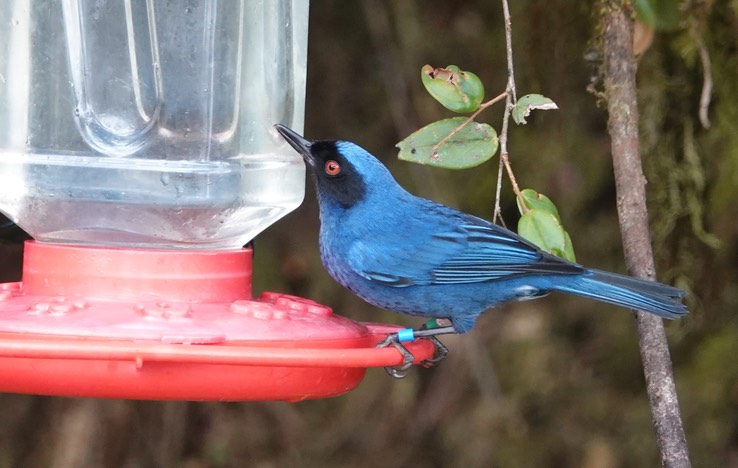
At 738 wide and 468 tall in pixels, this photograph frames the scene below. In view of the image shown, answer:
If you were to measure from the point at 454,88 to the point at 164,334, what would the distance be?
1.02 metres

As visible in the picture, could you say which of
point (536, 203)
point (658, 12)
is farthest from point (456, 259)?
point (658, 12)

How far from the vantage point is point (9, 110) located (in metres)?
3.00

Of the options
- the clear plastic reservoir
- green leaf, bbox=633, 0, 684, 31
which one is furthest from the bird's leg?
green leaf, bbox=633, 0, 684, 31

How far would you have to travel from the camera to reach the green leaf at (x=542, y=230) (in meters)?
2.82

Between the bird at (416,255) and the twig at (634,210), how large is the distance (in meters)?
0.20

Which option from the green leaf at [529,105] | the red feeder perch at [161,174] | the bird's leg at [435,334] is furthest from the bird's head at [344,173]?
the green leaf at [529,105]

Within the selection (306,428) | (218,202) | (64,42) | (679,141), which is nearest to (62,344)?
(218,202)

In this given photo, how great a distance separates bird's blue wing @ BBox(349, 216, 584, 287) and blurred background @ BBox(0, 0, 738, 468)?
1.02 m

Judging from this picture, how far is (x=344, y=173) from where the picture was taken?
341 centimetres

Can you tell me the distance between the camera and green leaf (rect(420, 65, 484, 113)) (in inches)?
110

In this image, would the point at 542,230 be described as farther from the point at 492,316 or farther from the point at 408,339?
the point at 492,316

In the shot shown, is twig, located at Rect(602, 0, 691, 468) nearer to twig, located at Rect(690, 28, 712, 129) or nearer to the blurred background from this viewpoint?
twig, located at Rect(690, 28, 712, 129)

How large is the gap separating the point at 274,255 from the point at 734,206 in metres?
2.20

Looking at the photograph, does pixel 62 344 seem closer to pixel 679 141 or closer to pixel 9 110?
pixel 9 110
